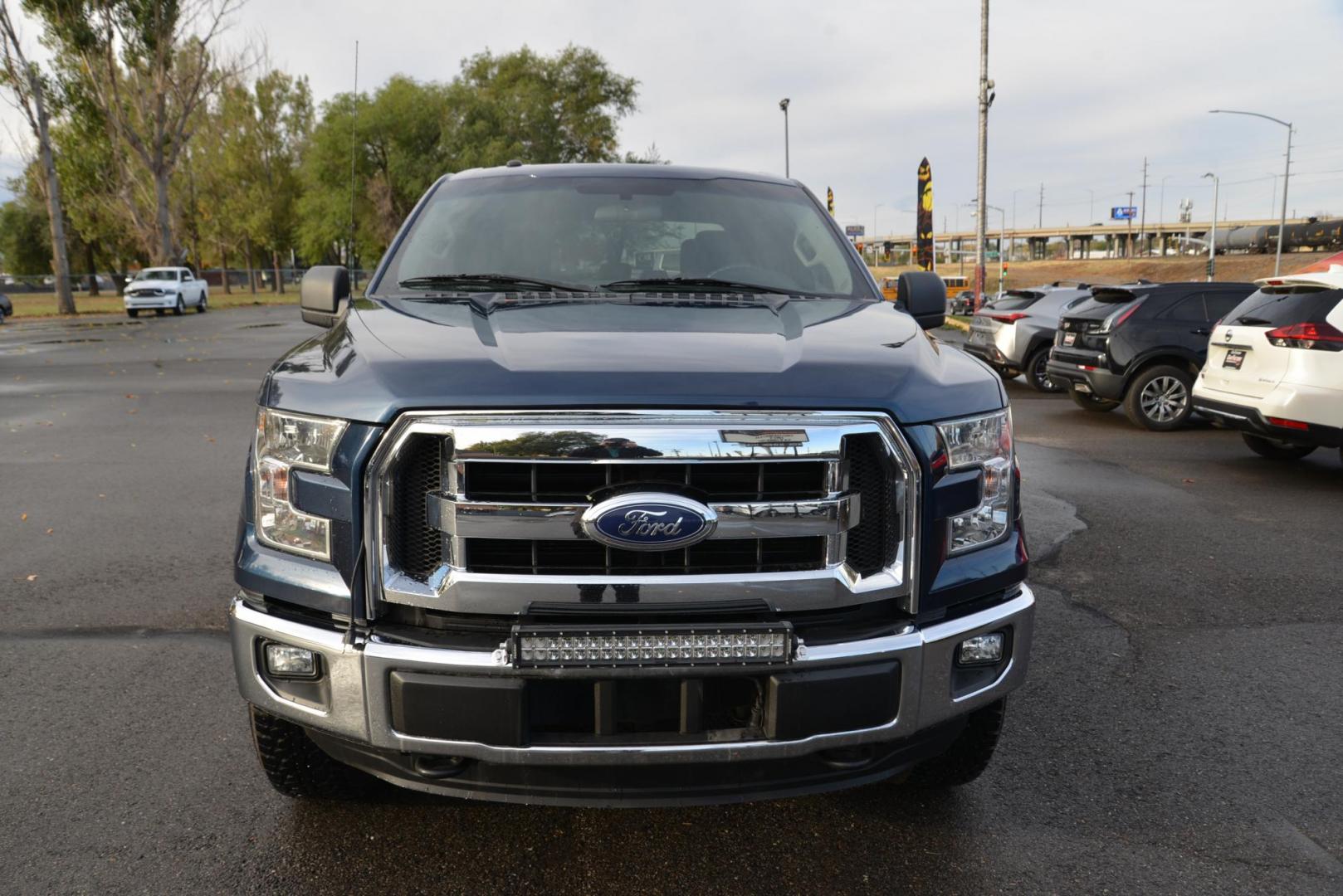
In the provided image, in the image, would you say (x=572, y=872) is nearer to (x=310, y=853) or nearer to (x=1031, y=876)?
(x=310, y=853)

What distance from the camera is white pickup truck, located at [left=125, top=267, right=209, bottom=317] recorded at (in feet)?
118

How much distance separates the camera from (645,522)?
7.11ft

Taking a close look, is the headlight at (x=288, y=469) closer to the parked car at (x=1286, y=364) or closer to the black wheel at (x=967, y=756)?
the black wheel at (x=967, y=756)

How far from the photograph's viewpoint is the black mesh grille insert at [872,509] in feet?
7.68

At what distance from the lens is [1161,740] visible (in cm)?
343

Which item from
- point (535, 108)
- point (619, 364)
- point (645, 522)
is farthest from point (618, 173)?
point (535, 108)

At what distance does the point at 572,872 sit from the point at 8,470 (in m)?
7.42

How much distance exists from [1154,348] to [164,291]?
115 feet

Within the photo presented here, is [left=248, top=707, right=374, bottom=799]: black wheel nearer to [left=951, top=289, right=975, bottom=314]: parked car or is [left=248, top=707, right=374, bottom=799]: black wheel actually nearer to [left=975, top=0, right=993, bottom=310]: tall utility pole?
[left=975, top=0, right=993, bottom=310]: tall utility pole

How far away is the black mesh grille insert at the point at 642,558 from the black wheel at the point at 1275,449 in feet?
27.8

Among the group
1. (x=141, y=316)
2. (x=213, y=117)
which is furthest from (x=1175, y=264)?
(x=141, y=316)

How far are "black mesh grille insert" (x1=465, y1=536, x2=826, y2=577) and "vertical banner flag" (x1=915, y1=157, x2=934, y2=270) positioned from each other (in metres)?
30.4

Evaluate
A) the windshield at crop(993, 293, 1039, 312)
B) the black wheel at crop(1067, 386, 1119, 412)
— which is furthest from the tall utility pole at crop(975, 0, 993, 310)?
the black wheel at crop(1067, 386, 1119, 412)

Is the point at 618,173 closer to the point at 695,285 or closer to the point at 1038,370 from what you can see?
the point at 695,285
